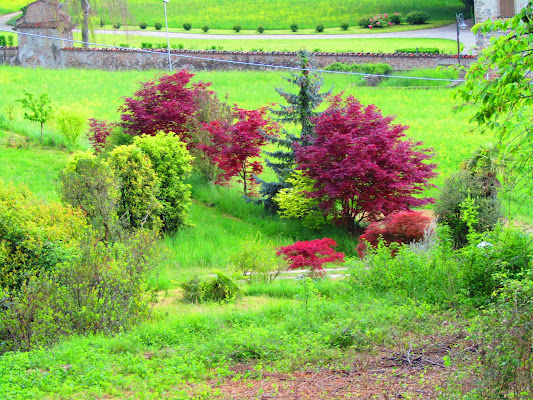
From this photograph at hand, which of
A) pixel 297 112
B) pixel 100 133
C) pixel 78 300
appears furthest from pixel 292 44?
pixel 78 300

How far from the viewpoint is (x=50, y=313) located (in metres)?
9.97

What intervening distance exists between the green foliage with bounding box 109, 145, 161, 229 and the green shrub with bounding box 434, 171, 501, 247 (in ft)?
22.7

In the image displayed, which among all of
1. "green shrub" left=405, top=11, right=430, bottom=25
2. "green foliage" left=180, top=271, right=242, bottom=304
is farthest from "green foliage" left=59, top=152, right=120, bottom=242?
"green shrub" left=405, top=11, right=430, bottom=25

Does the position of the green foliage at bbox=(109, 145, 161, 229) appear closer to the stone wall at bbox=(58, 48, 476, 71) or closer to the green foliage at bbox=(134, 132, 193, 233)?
the green foliage at bbox=(134, 132, 193, 233)

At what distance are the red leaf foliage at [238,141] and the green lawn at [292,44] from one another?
2604 cm

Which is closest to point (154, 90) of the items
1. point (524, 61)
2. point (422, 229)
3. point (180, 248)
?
point (180, 248)

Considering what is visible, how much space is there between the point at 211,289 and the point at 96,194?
3.33 metres

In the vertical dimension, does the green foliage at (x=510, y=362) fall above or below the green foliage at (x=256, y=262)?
above

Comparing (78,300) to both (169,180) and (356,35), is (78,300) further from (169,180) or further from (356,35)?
(356,35)

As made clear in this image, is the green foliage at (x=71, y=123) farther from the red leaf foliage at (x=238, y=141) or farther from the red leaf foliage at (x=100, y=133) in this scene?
the red leaf foliage at (x=238, y=141)

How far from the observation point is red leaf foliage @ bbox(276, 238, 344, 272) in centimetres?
1470

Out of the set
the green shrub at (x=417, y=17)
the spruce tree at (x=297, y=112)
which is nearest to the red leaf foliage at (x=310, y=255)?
the spruce tree at (x=297, y=112)

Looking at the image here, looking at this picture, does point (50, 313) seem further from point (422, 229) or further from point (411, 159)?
point (411, 159)

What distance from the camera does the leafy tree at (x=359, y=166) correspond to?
18094 mm
